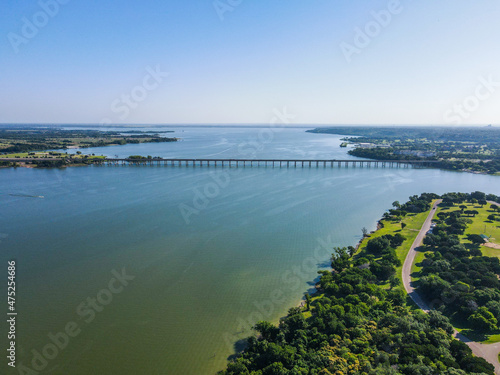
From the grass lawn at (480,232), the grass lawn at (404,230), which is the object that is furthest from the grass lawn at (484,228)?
the grass lawn at (404,230)

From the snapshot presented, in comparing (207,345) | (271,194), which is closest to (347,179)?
(271,194)

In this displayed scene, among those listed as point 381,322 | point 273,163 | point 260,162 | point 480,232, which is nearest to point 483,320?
point 381,322

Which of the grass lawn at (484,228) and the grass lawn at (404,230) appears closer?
the grass lawn at (484,228)

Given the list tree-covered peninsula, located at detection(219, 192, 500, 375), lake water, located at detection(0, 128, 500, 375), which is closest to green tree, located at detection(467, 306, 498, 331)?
tree-covered peninsula, located at detection(219, 192, 500, 375)

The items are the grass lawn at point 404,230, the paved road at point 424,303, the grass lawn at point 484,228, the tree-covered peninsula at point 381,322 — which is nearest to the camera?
the tree-covered peninsula at point 381,322

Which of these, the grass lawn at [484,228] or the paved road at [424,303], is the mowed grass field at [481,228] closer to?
the grass lawn at [484,228]

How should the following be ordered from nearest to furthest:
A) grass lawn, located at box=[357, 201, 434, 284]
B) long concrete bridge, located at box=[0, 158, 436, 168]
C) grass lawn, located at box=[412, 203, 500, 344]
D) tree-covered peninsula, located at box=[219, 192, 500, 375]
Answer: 1. tree-covered peninsula, located at box=[219, 192, 500, 375]
2. grass lawn, located at box=[412, 203, 500, 344]
3. grass lawn, located at box=[357, 201, 434, 284]
4. long concrete bridge, located at box=[0, 158, 436, 168]

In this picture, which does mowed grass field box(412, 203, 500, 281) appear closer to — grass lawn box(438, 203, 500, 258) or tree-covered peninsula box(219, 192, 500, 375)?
grass lawn box(438, 203, 500, 258)
